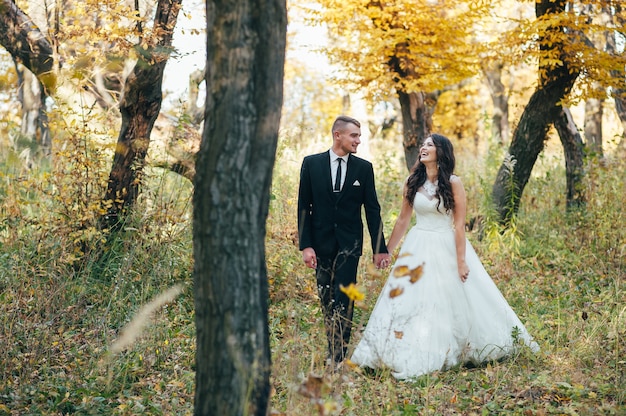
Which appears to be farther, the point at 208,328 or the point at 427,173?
the point at 427,173

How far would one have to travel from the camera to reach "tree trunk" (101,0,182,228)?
23.2 ft

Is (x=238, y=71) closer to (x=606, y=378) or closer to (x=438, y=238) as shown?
(x=438, y=238)

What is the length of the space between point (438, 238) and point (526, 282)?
336cm

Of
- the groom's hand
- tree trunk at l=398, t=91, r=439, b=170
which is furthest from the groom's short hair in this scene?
tree trunk at l=398, t=91, r=439, b=170

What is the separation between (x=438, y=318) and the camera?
5.63 m

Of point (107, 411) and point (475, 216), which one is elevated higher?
point (475, 216)

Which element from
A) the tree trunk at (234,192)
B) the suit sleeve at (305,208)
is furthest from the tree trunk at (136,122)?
the tree trunk at (234,192)

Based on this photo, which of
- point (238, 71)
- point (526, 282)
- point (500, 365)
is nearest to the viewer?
point (238, 71)

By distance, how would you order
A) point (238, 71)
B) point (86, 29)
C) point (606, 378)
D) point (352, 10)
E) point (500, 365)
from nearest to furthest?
point (238, 71) → point (606, 378) → point (500, 365) → point (86, 29) → point (352, 10)

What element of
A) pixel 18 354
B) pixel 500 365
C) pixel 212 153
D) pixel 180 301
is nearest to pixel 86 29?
pixel 180 301

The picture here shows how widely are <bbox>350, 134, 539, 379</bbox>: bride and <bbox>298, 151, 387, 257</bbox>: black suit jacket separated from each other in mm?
523

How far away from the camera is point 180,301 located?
7.02m

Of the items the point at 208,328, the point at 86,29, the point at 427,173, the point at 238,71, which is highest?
the point at 86,29

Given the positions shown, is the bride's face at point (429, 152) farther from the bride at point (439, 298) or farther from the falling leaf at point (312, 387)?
the falling leaf at point (312, 387)
